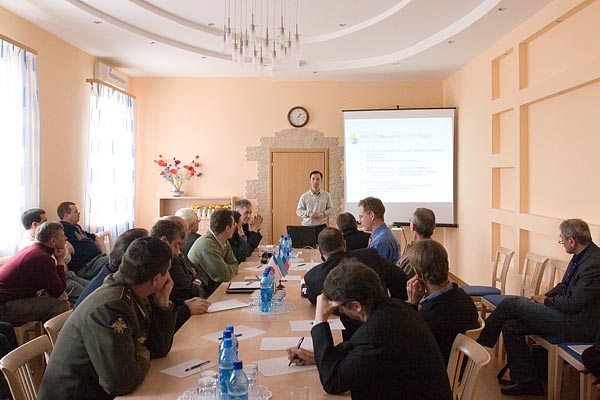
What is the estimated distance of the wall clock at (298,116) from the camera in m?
9.12

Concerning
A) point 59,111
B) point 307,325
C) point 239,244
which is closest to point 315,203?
point 239,244

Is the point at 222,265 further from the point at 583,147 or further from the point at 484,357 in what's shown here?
the point at 583,147

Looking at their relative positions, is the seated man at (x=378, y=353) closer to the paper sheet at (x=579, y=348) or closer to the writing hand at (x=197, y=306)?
the writing hand at (x=197, y=306)

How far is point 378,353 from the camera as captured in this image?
1.95m

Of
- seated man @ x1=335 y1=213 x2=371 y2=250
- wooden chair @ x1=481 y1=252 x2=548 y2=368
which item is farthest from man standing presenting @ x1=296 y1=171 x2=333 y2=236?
wooden chair @ x1=481 y1=252 x2=548 y2=368

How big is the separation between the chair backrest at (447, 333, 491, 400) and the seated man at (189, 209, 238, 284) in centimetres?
223

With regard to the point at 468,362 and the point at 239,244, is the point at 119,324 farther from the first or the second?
the point at 239,244

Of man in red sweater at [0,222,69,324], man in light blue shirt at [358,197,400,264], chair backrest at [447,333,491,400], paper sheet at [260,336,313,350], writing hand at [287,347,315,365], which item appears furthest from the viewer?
man in light blue shirt at [358,197,400,264]

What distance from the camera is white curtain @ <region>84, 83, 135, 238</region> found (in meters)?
7.32

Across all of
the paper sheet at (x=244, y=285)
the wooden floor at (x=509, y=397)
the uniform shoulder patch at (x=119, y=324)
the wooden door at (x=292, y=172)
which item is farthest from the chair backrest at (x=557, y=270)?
the wooden door at (x=292, y=172)

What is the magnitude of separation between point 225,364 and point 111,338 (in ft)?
1.49

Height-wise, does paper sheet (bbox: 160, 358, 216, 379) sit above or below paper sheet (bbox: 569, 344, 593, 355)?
above

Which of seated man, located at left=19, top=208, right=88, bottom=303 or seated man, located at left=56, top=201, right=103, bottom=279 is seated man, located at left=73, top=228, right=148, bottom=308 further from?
seated man, located at left=56, top=201, right=103, bottom=279

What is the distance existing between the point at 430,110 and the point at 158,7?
180 inches
